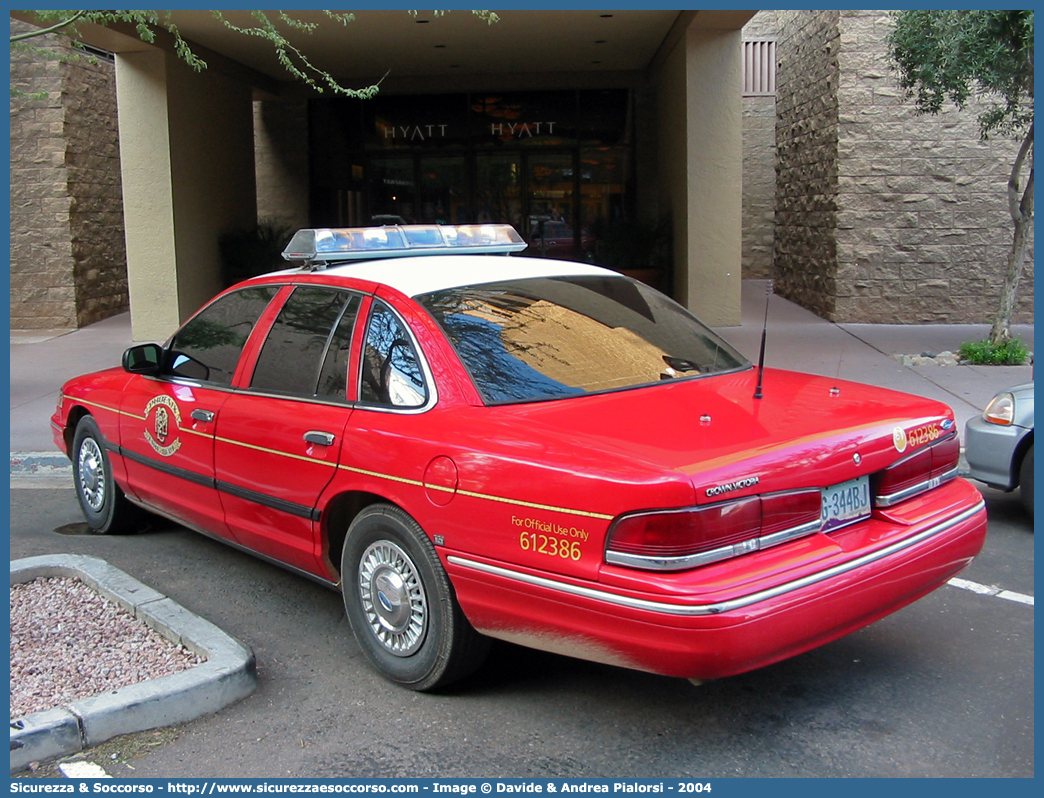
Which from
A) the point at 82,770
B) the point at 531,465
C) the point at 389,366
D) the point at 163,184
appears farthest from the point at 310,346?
the point at 163,184

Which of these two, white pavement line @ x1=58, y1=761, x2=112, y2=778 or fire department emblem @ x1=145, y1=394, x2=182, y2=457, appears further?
fire department emblem @ x1=145, y1=394, x2=182, y2=457

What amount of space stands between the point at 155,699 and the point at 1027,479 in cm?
494

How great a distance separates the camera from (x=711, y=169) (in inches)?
539

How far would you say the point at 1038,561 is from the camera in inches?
202

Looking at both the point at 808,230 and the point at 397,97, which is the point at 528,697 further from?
the point at 397,97

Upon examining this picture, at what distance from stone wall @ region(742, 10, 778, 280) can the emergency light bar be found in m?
13.9

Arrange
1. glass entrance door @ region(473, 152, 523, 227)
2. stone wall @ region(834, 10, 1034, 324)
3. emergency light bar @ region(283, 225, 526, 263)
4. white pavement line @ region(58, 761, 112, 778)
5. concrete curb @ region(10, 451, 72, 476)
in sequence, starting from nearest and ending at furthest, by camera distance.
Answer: white pavement line @ region(58, 761, 112, 778) < emergency light bar @ region(283, 225, 526, 263) < concrete curb @ region(10, 451, 72, 476) < stone wall @ region(834, 10, 1034, 324) < glass entrance door @ region(473, 152, 523, 227)

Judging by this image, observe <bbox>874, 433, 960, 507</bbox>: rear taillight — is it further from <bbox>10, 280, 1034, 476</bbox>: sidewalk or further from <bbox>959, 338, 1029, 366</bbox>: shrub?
<bbox>959, 338, 1029, 366</bbox>: shrub

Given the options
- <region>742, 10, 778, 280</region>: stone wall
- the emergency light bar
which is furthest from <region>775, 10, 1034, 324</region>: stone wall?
the emergency light bar

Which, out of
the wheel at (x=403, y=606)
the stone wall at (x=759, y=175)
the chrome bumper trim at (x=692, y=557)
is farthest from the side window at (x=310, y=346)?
the stone wall at (x=759, y=175)

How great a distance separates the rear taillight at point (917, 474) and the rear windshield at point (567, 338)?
0.95 metres

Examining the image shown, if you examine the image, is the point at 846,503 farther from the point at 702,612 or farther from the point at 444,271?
the point at 444,271

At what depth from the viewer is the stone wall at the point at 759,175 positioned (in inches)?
711

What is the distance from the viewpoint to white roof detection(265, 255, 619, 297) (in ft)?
13.7
